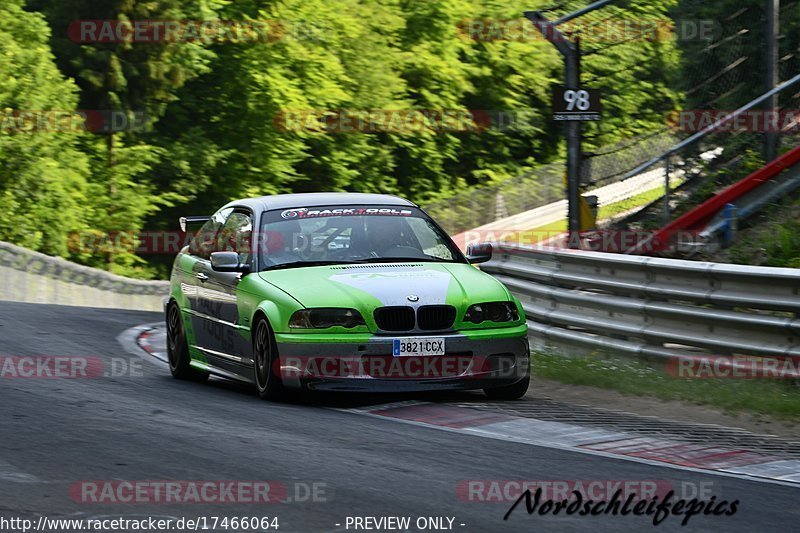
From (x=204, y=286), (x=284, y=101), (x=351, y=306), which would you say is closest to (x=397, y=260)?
(x=351, y=306)

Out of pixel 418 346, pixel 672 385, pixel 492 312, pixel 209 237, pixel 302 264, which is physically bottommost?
pixel 672 385

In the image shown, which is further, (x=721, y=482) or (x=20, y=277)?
(x=20, y=277)

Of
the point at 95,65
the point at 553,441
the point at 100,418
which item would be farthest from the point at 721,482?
the point at 95,65

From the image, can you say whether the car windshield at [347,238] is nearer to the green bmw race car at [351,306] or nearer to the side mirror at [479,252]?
the green bmw race car at [351,306]

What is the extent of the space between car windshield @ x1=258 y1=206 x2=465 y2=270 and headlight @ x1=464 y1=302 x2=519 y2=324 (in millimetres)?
936

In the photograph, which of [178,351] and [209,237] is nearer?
[209,237]

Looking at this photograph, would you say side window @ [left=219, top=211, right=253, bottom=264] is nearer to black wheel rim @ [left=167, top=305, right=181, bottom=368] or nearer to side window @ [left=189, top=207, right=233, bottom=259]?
side window @ [left=189, top=207, right=233, bottom=259]

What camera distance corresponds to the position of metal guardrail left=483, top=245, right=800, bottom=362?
417 inches

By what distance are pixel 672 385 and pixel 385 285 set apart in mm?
2459

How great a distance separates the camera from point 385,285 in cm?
1020

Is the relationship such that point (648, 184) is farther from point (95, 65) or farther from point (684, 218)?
point (95, 65)

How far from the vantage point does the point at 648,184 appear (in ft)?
65.2

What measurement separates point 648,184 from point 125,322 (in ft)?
24.9

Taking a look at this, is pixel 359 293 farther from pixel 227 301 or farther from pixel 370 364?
pixel 227 301
